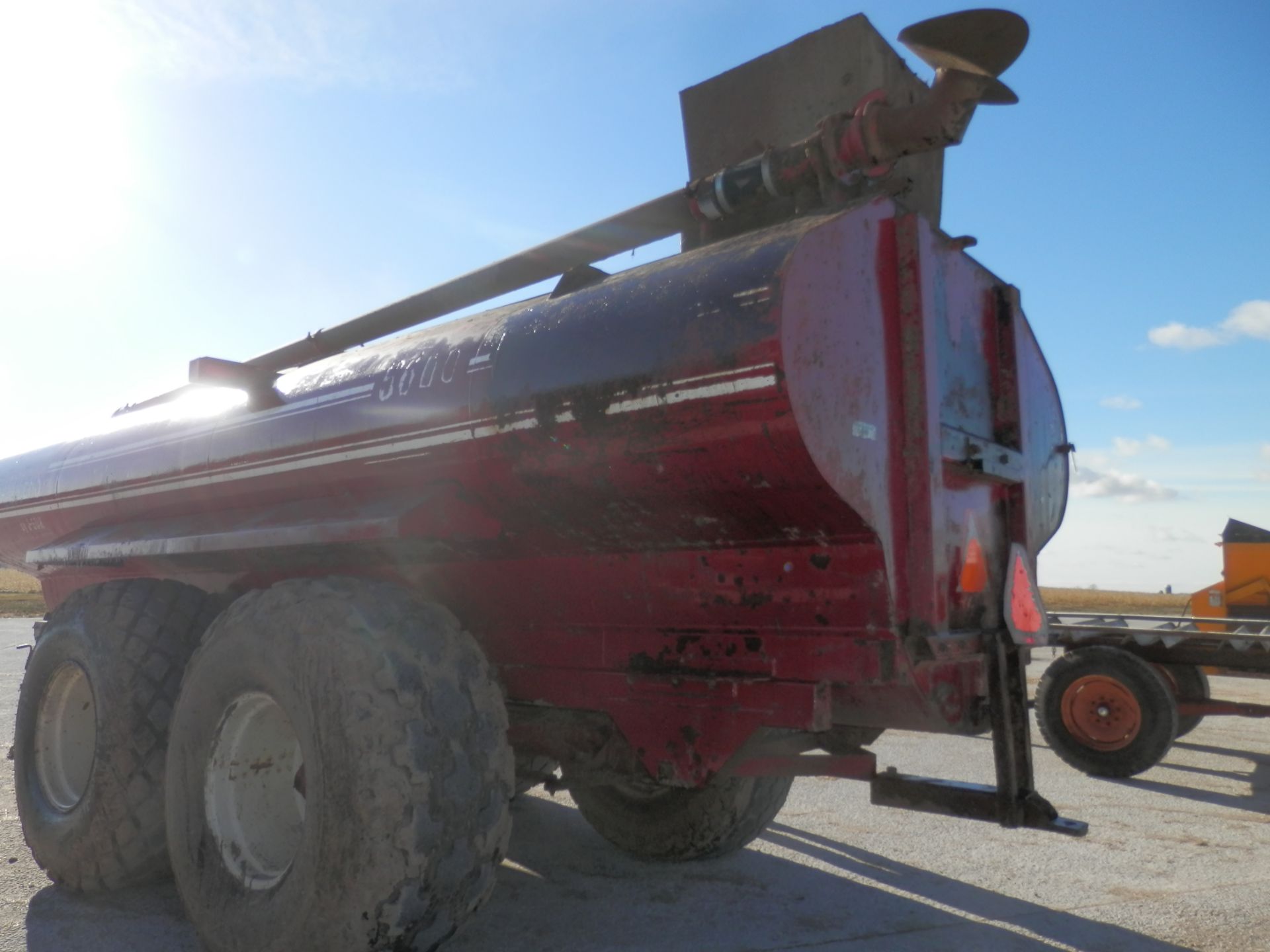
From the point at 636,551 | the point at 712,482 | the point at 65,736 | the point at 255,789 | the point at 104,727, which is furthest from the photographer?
the point at 65,736

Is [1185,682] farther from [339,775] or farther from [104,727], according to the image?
[104,727]

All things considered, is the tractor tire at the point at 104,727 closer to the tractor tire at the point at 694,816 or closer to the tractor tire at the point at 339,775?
the tractor tire at the point at 339,775

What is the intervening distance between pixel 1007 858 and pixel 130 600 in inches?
157

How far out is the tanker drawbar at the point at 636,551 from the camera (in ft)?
8.98

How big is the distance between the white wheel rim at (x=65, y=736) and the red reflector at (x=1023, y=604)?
384cm

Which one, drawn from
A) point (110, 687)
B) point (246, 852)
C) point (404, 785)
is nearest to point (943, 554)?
point (404, 785)

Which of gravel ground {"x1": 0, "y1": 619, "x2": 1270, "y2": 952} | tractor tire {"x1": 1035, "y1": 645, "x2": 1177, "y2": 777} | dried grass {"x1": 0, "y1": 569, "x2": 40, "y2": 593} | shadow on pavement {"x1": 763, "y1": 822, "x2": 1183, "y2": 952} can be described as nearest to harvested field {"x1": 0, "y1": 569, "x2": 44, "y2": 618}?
dried grass {"x1": 0, "y1": 569, "x2": 40, "y2": 593}

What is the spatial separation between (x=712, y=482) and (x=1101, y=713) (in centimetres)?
504

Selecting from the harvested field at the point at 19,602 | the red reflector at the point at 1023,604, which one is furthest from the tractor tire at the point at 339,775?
the harvested field at the point at 19,602

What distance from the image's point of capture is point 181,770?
11.1 ft

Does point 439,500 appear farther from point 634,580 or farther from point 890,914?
point 890,914

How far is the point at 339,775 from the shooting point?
278 cm

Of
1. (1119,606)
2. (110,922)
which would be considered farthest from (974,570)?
(1119,606)

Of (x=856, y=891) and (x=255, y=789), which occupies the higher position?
(x=255, y=789)
